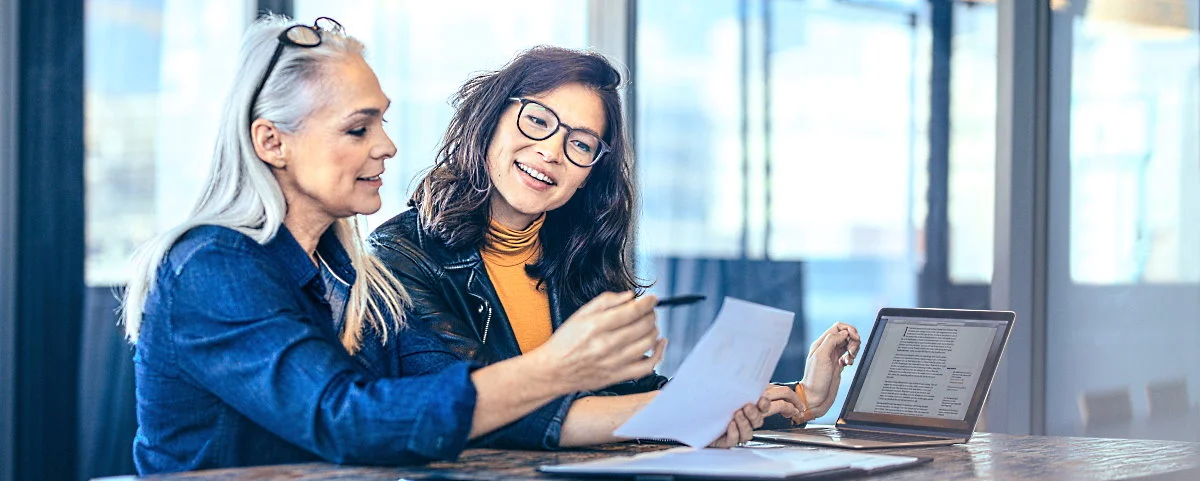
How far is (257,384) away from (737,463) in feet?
1.97

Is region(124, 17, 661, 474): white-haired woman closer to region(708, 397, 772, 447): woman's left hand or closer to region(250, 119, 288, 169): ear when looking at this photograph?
region(250, 119, 288, 169): ear

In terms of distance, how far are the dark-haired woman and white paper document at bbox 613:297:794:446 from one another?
0.37 meters

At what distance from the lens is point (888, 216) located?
13.3ft

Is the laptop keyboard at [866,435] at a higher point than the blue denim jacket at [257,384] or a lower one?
lower

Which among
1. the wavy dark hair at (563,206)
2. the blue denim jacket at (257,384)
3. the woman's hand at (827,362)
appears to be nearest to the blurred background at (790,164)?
the wavy dark hair at (563,206)

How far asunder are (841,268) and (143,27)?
243 centimetres

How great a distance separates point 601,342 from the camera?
139 cm

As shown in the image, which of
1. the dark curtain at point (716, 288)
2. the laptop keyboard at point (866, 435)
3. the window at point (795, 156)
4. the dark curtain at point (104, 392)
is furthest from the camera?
A: the dark curtain at point (716, 288)

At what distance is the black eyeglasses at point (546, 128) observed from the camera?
2174 millimetres

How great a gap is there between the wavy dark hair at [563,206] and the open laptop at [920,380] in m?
0.54

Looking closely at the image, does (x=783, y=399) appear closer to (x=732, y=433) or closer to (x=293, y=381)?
(x=732, y=433)

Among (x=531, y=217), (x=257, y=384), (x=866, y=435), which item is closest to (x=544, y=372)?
(x=257, y=384)

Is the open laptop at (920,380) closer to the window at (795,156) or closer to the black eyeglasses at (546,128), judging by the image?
the black eyeglasses at (546,128)

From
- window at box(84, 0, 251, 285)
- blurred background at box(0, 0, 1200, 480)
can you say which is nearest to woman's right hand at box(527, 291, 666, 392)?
blurred background at box(0, 0, 1200, 480)
